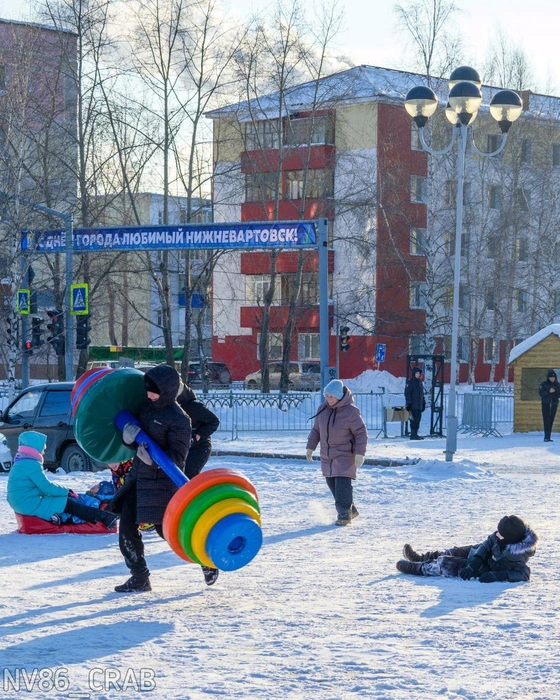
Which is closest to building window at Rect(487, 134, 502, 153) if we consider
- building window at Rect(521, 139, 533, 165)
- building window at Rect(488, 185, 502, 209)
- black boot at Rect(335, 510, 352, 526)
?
building window at Rect(488, 185, 502, 209)

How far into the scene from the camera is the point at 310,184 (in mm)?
50500

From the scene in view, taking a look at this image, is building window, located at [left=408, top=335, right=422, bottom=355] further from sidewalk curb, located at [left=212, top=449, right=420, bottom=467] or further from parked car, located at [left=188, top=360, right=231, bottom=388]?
sidewalk curb, located at [left=212, top=449, right=420, bottom=467]

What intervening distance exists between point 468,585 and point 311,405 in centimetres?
2326

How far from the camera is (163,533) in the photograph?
25.9ft

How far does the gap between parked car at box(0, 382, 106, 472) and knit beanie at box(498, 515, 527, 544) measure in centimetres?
985

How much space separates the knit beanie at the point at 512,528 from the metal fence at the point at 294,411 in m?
19.3

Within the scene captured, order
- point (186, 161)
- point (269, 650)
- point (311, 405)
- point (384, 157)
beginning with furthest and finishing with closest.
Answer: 1. point (384, 157)
2. point (186, 161)
3. point (311, 405)
4. point (269, 650)

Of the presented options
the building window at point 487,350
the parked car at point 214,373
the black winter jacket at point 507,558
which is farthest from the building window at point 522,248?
the black winter jacket at point 507,558

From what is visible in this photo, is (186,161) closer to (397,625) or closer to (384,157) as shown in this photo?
(384,157)

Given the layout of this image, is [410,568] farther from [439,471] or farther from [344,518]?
[439,471]

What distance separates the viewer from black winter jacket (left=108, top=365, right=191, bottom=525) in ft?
27.0

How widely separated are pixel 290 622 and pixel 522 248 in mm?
46321

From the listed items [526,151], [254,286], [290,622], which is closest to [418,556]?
[290,622]

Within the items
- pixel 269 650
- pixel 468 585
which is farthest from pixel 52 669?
pixel 468 585
